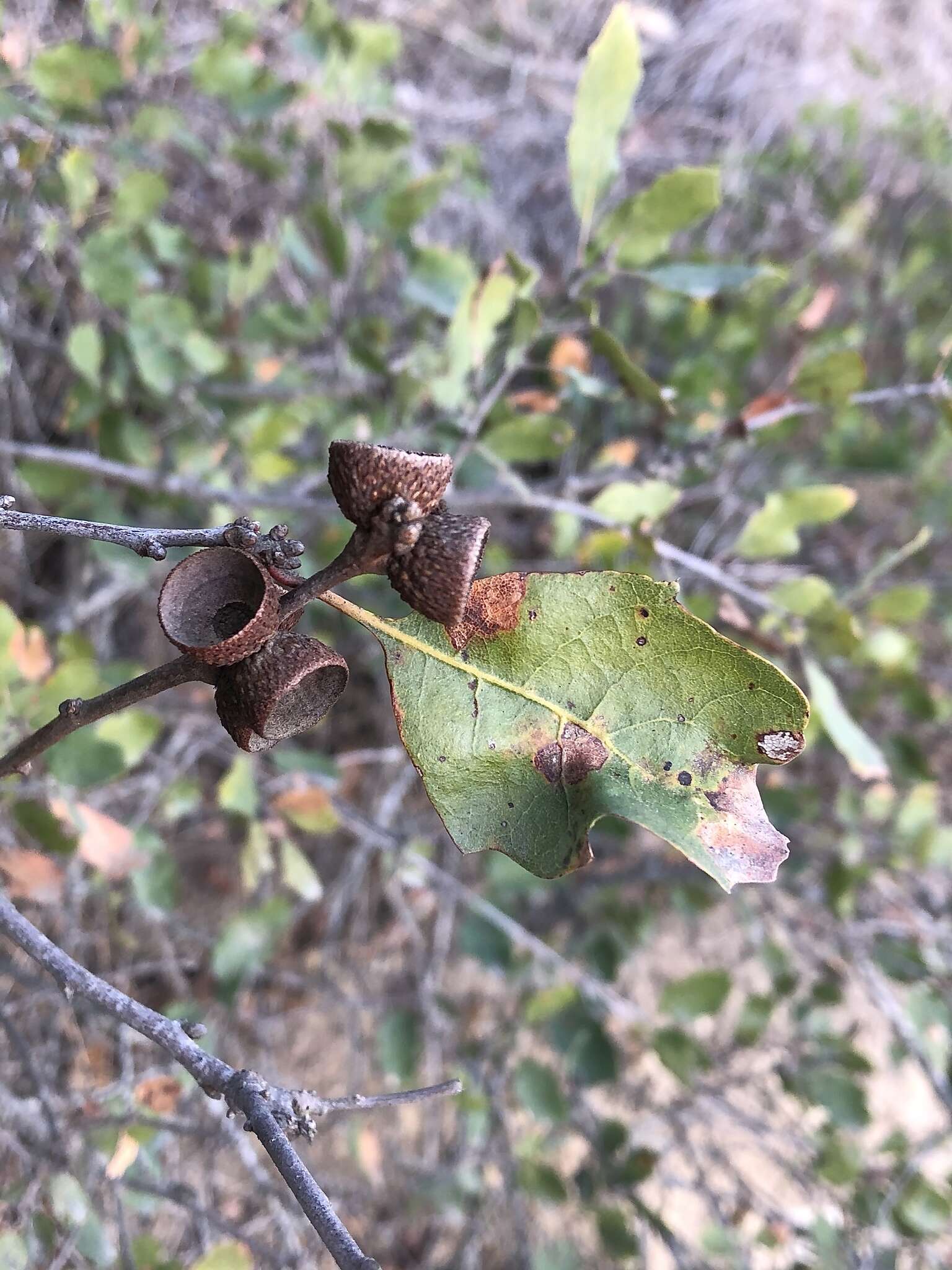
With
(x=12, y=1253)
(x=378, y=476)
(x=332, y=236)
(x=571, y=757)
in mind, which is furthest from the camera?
(x=332, y=236)

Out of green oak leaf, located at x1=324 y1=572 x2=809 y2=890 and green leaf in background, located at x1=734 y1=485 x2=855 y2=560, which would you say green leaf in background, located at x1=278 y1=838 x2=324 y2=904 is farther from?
green oak leaf, located at x1=324 y1=572 x2=809 y2=890

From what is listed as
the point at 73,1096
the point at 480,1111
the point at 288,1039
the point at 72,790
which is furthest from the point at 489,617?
the point at 288,1039

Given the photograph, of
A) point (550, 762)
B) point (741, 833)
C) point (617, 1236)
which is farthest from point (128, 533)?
point (617, 1236)

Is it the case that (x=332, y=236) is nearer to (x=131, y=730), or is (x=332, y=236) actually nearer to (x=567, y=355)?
(x=567, y=355)

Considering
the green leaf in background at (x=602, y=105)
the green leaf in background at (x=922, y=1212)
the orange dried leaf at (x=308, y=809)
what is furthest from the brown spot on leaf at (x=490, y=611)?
the green leaf in background at (x=922, y=1212)

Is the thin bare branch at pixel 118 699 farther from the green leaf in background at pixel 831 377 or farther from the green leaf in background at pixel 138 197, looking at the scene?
the green leaf in background at pixel 138 197

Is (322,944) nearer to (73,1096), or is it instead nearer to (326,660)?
(73,1096)

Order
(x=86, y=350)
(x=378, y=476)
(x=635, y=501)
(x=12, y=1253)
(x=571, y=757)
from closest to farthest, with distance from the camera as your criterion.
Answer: (x=378, y=476)
(x=571, y=757)
(x=12, y=1253)
(x=635, y=501)
(x=86, y=350)
